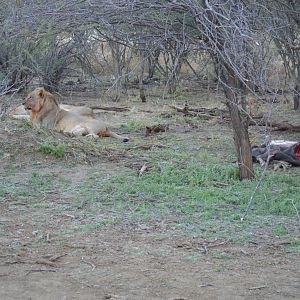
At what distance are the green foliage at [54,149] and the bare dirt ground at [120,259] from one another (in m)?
2.37

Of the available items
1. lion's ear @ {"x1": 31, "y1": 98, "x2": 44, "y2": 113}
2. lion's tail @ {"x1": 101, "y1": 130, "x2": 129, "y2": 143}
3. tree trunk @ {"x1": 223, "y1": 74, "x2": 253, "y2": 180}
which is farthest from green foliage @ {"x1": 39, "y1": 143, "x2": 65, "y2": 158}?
lion's ear @ {"x1": 31, "y1": 98, "x2": 44, "y2": 113}

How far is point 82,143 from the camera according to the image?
1230 centimetres

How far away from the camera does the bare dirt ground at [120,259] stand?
5609 mm

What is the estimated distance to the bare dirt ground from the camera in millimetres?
5609

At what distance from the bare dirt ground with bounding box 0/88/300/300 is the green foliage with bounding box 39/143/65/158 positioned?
2.37m

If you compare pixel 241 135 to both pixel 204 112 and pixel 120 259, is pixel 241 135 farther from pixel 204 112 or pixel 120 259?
pixel 204 112

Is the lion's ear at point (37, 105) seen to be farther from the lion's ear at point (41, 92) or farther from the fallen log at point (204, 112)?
the fallen log at point (204, 112)

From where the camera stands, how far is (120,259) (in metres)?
6.39

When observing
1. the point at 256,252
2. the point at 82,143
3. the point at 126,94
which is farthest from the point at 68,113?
the point at 256,252

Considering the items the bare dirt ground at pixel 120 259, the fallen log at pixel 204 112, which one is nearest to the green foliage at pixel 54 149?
the bare dirt ground at pixel 120 259

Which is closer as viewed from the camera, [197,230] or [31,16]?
[197,230]

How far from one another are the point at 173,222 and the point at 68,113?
8180 mm

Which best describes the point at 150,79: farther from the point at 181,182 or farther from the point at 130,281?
the point at 130,281

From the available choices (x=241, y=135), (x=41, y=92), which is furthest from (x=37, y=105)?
(x=241, y=135)
